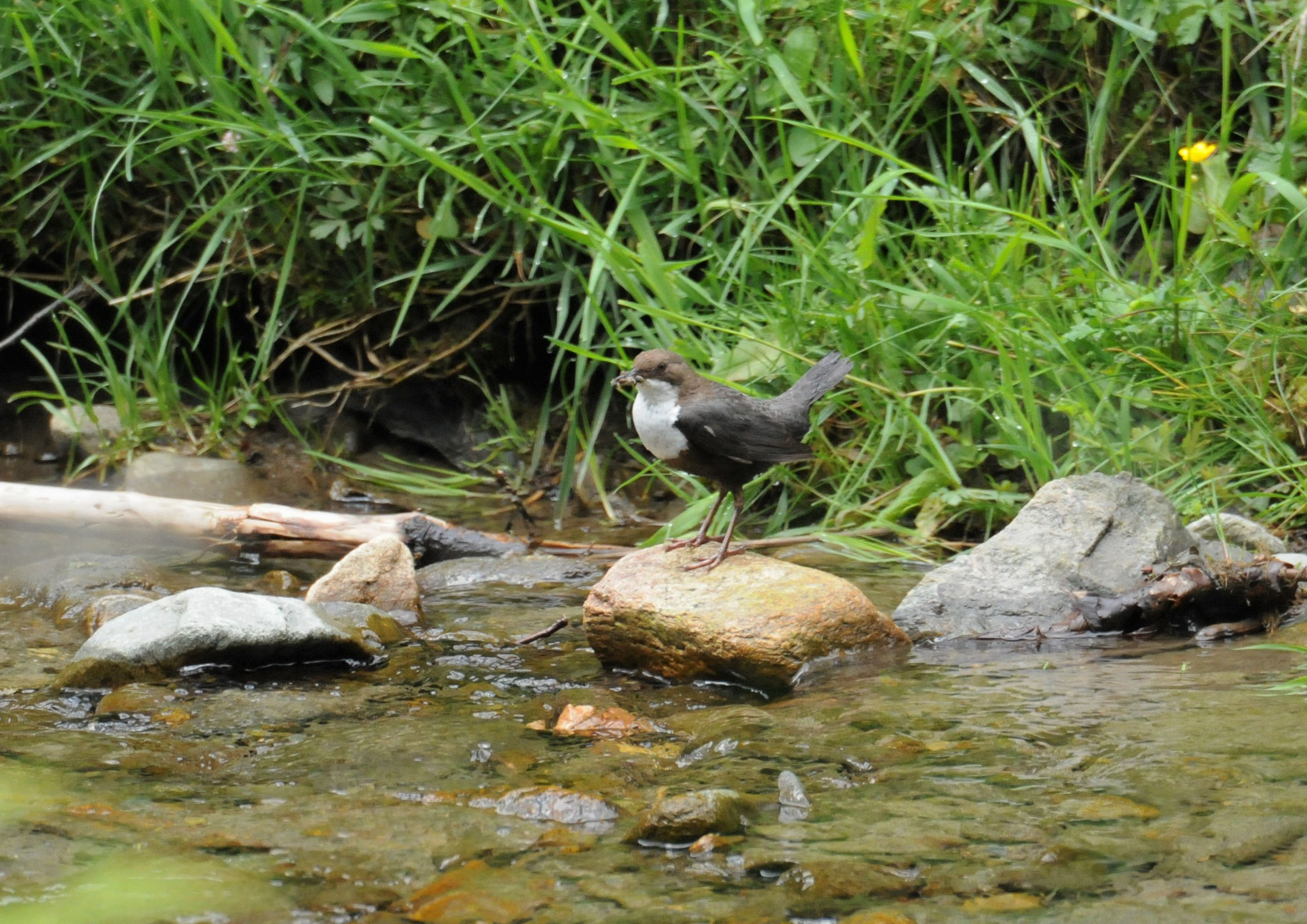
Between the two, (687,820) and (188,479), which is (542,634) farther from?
(188,479)

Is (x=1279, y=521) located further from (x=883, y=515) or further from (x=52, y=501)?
(x=52, y=501)

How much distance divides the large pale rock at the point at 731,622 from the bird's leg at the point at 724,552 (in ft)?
0.10

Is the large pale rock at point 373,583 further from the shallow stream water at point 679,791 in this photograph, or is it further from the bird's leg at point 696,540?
the bird's leg at point 696,540

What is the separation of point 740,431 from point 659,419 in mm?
255

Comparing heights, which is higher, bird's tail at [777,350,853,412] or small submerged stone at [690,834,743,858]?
bird's tail at [777,350,853,412]

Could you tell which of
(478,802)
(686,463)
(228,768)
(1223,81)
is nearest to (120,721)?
(228,768)

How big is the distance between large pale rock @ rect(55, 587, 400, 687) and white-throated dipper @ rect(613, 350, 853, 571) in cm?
111

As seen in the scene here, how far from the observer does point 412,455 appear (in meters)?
6.62

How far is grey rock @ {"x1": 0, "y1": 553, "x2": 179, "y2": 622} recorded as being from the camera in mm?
4266

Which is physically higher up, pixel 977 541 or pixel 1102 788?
pixel 1102 788

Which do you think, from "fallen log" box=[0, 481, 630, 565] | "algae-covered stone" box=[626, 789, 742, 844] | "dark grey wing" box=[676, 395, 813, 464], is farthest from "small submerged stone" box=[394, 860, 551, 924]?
"fallen log" box=[0, 481, 630, 565]

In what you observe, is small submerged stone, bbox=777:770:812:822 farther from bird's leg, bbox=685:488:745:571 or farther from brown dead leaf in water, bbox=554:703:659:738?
bird's leg, bbox=685:488:745:571

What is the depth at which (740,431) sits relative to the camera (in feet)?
13.1

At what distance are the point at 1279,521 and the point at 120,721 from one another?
3.53 metres
